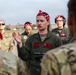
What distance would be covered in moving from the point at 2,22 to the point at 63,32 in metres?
1.77

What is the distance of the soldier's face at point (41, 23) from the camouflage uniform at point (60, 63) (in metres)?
3.59

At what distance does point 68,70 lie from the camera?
184 cm

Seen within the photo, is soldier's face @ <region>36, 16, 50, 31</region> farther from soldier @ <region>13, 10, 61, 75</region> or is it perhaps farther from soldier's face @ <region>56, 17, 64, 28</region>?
soldier's face @ <region>56, 17, 64, 28</region>

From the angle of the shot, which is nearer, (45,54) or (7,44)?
(45,54)

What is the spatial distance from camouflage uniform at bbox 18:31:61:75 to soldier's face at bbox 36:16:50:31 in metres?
0.15

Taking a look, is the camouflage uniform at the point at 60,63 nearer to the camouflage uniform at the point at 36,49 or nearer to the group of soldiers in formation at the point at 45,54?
the group of soldiers in formation at the point at 45,54

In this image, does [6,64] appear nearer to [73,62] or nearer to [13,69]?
[13,69]

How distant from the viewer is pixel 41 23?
550cm

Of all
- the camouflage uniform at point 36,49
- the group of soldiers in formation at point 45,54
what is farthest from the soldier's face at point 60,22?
the camouflage uniform at point 36,49

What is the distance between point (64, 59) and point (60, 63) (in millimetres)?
36

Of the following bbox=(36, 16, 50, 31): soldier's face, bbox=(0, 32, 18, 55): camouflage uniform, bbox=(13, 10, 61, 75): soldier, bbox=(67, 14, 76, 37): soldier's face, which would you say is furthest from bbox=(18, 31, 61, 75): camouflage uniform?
bbox=(67, 14, 76, 37): soldier's face

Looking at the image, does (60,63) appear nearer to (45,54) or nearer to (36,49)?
(45,54)

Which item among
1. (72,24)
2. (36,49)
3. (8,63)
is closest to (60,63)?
(72,24)

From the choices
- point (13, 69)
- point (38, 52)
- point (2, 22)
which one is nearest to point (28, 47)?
point (38, 52)
